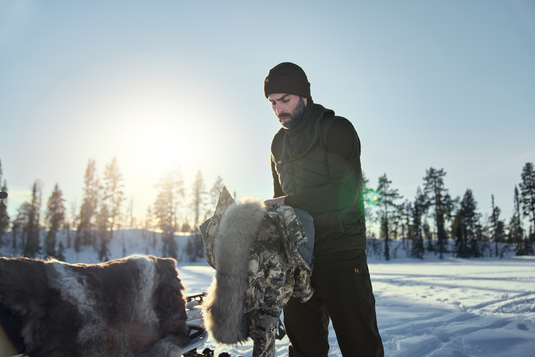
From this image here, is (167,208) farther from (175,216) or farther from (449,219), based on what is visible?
(449,219)

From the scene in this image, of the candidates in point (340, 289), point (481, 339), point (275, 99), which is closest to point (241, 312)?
point (340, 289)

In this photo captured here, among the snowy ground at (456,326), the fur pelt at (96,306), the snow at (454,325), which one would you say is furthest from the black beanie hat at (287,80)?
A: the snowy ground at (456,326)

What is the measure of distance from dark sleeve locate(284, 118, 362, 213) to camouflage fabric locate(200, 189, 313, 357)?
193 millimetres

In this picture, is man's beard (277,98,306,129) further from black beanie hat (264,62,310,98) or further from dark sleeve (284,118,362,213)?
dark sleeve (284,118,362,213)

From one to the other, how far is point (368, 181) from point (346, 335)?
139 feet

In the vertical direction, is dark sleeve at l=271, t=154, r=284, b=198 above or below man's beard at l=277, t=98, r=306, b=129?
below

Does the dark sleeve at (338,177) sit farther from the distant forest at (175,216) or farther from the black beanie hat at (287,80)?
the distant forest at (175,216)

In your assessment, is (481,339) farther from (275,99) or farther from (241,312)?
(275,99)

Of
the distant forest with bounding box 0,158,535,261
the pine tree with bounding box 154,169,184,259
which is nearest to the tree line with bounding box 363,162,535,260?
the distant forest with bounding box 0,158,535,261

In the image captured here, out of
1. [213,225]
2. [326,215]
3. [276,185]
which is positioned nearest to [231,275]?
A: [213,225]

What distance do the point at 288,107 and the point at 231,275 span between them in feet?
4.69

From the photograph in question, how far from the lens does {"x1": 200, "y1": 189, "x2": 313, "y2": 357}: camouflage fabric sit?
1.78 m

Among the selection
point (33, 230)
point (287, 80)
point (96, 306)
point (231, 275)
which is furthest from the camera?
point (33, 230)

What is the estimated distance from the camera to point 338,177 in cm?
211
